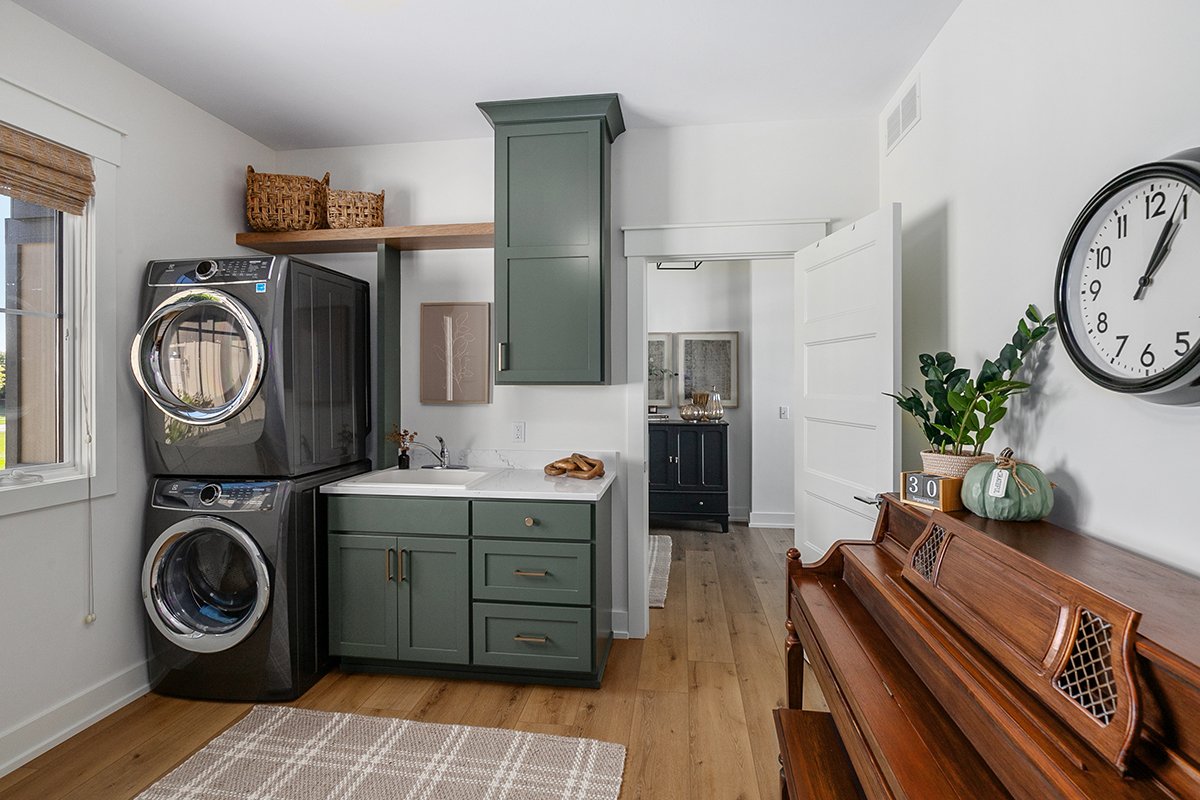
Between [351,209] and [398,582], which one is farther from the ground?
[351,209]

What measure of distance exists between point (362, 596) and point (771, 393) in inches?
155

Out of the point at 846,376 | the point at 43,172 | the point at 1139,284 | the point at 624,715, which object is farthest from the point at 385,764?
the point at 1139,284

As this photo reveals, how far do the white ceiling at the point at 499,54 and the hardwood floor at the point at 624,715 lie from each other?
2.60 meters

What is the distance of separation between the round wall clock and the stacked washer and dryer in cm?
260

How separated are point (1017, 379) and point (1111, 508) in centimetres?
49

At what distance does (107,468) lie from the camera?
2.41 meters

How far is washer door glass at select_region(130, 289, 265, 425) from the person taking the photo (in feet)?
8.05

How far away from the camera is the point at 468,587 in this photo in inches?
103

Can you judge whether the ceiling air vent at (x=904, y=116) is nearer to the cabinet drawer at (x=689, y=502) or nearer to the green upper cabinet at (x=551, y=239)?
the green upper cabinet at (x=551, y=239)

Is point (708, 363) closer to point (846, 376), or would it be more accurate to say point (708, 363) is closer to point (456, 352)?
point (456, 352)

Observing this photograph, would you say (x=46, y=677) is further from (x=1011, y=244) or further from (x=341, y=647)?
(x=1011, y=244)

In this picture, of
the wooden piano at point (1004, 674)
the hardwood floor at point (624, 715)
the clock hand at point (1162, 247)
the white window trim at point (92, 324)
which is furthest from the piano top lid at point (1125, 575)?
the white window trim at point (92, 324)

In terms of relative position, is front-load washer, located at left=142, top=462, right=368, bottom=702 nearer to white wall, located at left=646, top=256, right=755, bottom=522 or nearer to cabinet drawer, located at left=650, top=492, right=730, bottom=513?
cabinet drawer, located at left=650, top=492, right=730, bottom=513

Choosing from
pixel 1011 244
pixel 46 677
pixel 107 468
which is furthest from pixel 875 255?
pixel 46 677
